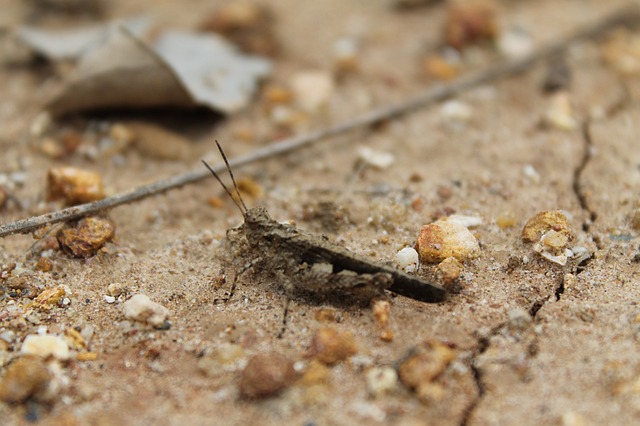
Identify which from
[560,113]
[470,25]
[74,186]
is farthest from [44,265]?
[470,25]

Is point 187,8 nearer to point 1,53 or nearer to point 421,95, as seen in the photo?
point 1,53

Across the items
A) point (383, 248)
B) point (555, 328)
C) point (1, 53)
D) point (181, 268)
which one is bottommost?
point (1, 53)

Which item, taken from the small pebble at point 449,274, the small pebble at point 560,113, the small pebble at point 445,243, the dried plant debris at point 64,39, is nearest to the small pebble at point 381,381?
the small pebble at point 449,274

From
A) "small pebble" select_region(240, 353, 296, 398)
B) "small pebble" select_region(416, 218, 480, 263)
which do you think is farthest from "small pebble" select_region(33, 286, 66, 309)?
"small pebble" select_region(416, 218, 480, 263)

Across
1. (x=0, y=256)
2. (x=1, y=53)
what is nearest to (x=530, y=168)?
(x=0, y=256)

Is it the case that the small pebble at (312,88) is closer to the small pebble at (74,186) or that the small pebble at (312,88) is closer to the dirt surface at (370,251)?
the dirt surface at (370,251)

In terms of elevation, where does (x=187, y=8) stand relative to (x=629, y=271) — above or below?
below

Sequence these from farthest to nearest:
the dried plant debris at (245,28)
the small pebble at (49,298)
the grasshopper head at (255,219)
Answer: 1. the dried plant debris at (245,28)
2. the grasshopper head at (255,219)
3. the small pebble at (49,298)
